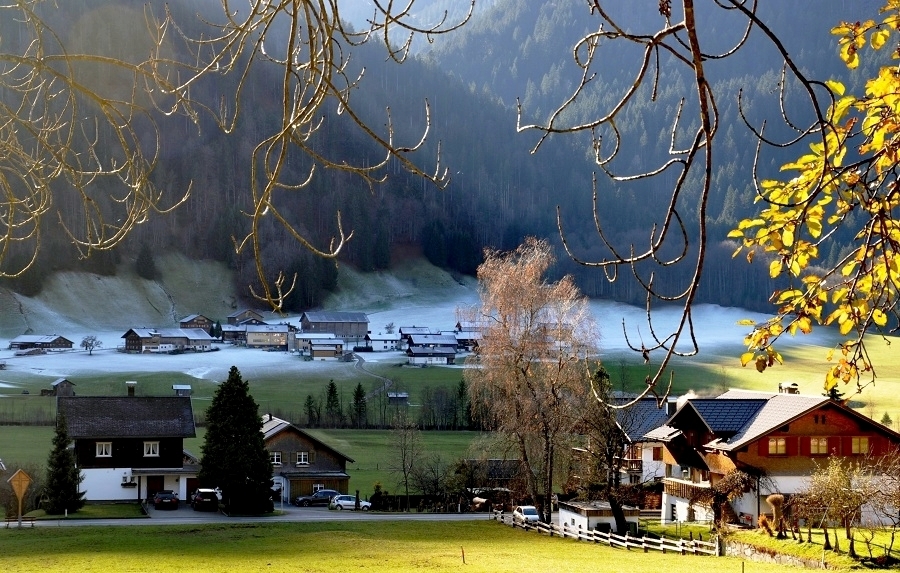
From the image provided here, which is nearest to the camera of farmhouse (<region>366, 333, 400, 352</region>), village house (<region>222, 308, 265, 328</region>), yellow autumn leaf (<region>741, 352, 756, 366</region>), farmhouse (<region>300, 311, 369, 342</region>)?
yellow autumn leaf (<region>741, 352, 756, 366</region>)

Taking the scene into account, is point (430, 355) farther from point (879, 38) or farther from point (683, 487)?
point (879, 38)

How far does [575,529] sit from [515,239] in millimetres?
154114

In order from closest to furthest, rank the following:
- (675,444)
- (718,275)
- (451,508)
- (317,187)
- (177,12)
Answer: (675,444) < (451,508) < (718,275) < (177,12) < (317,187)

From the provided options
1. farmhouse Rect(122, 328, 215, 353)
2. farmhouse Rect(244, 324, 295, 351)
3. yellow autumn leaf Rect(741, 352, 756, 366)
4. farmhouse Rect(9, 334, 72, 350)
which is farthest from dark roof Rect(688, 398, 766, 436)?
farmhouse Rect(9, 334, 72, 350)

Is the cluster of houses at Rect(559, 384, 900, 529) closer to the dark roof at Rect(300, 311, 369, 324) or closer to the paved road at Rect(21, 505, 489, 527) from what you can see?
the paved road at Rect(21, 505, 489, 527)

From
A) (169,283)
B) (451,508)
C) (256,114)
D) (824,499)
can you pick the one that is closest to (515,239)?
(256,114)

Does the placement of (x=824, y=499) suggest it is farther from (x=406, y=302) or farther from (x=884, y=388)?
(x=406, y=302)

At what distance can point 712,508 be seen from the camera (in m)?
32.2

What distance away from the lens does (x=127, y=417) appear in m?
41.4

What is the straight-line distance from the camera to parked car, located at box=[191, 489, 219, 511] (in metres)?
36.9

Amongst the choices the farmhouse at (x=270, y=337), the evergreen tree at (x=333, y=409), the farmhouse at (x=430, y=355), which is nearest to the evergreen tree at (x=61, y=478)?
the evergreen tree at (x=333, y=409)

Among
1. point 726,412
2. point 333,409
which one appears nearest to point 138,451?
point 726,412

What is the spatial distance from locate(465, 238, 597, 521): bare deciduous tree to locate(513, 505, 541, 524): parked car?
3.26 m

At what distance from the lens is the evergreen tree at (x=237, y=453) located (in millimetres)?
34188
